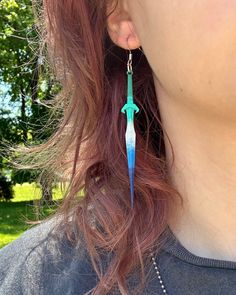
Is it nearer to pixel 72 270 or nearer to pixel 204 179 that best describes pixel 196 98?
pixel 204 179

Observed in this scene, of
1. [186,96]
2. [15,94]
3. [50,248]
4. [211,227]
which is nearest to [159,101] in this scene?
[186,96]

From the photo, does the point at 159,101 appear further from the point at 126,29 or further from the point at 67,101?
the point at 67,101

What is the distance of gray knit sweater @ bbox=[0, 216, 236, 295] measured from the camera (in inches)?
53.5

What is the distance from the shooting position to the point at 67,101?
1.84 meters

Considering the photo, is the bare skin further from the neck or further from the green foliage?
the green foliage

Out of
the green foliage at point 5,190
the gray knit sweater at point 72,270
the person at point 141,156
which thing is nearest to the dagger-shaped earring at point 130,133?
the person at point 141,156

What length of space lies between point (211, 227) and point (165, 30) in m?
0.54

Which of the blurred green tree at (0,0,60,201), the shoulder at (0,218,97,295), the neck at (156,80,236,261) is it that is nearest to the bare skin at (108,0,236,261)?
the neck at (156,80,236,261)

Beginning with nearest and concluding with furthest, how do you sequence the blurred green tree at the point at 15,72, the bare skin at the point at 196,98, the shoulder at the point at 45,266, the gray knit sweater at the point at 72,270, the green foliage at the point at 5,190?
the bare skin at the point at 196,98 < the gray knit sweater at the point at 72,270 < the shoulder at the point at 45,266 < the blurred green tree at the point at 15,72 < the green foliage at the point at 5,190

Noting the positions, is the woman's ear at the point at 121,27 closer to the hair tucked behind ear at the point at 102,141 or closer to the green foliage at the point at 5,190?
the hair tucked behind ear at the point at 102,141

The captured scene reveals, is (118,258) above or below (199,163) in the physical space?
below

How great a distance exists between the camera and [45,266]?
5.05 ft

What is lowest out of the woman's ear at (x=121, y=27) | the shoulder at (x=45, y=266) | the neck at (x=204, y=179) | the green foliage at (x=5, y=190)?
the green foliage at (x=5, y=190)

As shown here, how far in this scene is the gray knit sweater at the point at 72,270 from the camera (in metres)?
1.36
